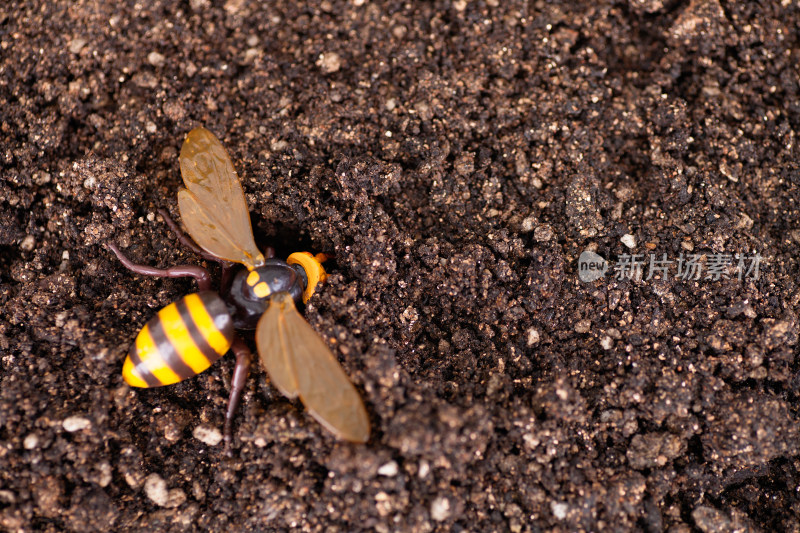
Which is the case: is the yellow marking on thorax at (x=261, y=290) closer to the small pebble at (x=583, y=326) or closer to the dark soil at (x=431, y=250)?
the dark soil at (x=431, y=250)

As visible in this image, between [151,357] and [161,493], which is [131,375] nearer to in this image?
[151,357]

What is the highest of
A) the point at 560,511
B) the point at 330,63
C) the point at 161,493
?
the point at 330,63

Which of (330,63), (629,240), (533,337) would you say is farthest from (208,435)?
(629,240)

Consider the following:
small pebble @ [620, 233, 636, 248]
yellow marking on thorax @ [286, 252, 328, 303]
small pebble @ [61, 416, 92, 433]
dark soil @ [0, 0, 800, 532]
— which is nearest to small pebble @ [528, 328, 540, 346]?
dark soil @ [0, 0, 800, 532]

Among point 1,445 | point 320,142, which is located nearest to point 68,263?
point 1,445

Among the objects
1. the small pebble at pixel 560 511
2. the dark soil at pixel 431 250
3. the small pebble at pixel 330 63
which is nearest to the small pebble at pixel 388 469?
the dark soil at pixel 431 250

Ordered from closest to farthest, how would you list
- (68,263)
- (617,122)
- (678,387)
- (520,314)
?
(678,387) < (520,314) < (68,263) < (617,122)

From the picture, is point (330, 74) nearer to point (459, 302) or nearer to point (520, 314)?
point (459, 302)
